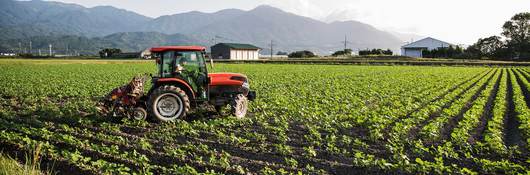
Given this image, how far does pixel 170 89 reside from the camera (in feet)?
33.5

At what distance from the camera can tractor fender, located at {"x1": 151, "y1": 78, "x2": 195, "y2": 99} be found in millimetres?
10367

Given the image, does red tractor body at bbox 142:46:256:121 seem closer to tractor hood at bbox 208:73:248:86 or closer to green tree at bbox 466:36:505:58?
tractor hood at bbox 208:73:248:86

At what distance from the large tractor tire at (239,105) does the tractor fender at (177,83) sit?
1.13 m

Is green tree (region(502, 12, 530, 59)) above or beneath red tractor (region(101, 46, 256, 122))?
above

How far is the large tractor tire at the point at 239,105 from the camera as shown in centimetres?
1109

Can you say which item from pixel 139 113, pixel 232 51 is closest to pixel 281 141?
pixel 139 113

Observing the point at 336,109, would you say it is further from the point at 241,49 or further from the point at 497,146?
the point at 241,49

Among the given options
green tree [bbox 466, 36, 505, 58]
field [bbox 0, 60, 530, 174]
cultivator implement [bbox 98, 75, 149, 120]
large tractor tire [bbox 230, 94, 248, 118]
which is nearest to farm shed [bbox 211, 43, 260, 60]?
green tree [bbox 466, 36, 505, 58]

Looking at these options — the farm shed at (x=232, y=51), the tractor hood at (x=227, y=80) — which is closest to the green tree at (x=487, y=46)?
the farm shed at (x=232, y=51)

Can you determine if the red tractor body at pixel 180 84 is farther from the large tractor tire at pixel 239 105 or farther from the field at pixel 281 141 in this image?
the field at pixel 281 141

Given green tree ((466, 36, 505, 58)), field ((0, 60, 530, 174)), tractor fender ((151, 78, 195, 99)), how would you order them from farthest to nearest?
green tree ((466, 36, 505, 58)) < tractor fender ((151, 78, 195, 99)) < field ((0, 60, 530, 174))

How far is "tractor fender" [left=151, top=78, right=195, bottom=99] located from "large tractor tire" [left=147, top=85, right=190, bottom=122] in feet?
0.66

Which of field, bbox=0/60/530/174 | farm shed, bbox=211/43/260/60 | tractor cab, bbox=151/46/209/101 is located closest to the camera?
field, bbox=0/60/530/174

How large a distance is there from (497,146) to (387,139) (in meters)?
2.12
